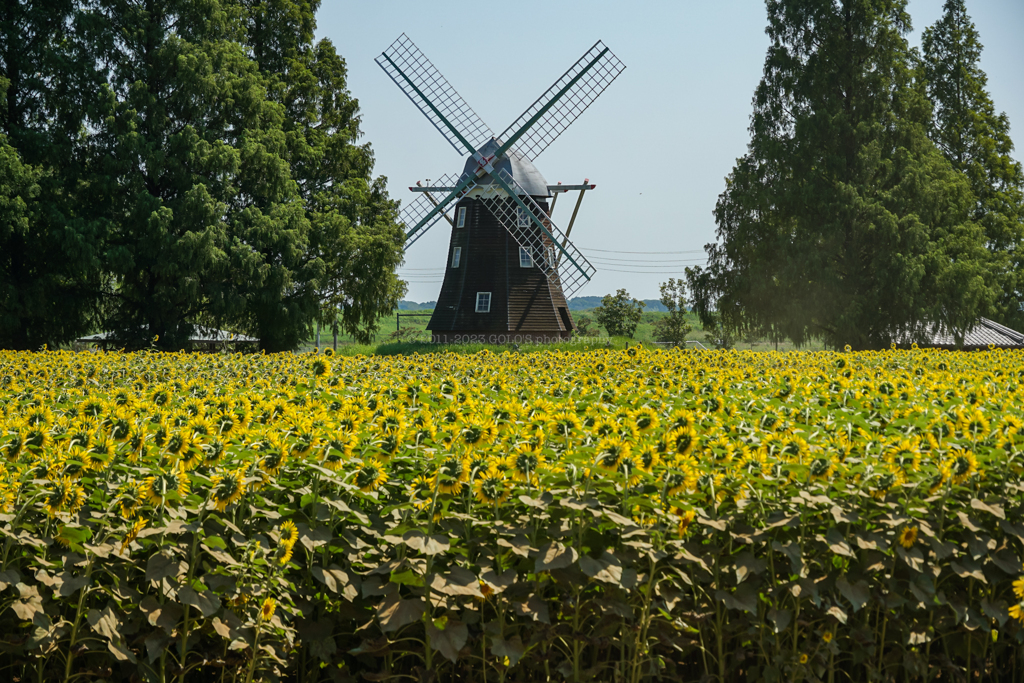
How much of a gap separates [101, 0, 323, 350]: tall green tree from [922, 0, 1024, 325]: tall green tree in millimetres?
25056

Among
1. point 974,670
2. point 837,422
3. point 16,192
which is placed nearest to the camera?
point 974,670

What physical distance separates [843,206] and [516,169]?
990cm

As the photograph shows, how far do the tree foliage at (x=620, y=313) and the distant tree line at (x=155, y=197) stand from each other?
1172 inches

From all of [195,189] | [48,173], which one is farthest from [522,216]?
[48,173]

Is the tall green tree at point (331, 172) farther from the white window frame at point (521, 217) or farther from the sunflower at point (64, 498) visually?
the sunflower at point (64, 498)

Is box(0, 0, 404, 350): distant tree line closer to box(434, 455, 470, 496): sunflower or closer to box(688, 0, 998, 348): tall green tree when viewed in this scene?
box(688, 0, 998, 348): tall green tree

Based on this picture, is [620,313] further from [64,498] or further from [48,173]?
[64,498]

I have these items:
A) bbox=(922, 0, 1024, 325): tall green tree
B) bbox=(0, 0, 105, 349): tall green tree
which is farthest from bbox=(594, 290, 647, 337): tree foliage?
bbox=(0, 0, 105, 349): tall green tree

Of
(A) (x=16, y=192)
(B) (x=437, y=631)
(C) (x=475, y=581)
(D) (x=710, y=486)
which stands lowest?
(B) (x=437, y=631)

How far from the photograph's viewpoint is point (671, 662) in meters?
3.49

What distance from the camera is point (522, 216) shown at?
2536 cm

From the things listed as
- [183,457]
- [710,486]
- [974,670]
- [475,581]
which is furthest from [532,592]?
[974,670]

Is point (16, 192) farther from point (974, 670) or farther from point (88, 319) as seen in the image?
point (974, 670)

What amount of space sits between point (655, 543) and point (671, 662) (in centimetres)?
66
